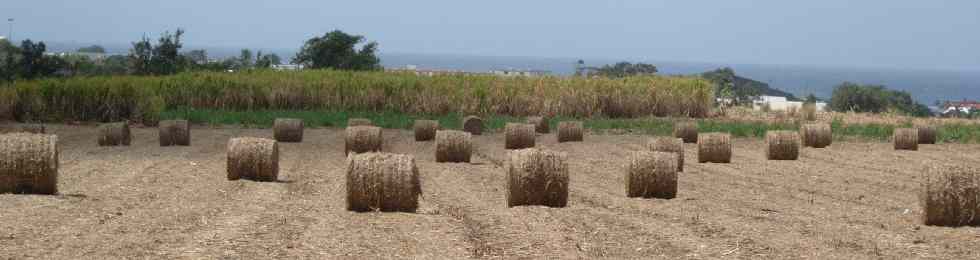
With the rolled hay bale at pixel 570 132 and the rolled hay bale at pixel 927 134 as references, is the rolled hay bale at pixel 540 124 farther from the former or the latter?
the rolled hay bale at pixel 927 134

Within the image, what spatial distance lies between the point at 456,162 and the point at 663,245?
997 centimetres

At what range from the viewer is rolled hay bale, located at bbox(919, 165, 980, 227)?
12.2m

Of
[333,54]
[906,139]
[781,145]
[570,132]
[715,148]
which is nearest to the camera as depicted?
[715,148]

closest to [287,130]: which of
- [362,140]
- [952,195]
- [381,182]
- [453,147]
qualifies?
[362,140]

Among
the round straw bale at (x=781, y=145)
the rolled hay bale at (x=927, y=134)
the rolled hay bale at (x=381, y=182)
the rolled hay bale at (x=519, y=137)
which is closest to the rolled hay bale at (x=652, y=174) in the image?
the rolled hay bale at (x=381, y=182)

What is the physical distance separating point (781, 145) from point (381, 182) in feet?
36.0

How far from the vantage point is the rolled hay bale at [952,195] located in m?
12.2

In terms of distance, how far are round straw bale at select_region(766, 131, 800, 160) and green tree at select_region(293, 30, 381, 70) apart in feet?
138

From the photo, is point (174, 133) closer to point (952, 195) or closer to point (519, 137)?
point (519, 137)

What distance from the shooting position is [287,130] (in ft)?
83.5

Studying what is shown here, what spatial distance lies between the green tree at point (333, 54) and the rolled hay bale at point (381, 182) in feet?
165

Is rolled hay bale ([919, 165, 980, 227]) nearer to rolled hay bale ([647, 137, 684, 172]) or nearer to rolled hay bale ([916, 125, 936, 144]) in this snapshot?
rolled hay bale ([647, 137, 684, 172])

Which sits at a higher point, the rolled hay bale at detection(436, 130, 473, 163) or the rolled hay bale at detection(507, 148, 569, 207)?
the rolled hay bale at detection(507, 148, 569, 207)

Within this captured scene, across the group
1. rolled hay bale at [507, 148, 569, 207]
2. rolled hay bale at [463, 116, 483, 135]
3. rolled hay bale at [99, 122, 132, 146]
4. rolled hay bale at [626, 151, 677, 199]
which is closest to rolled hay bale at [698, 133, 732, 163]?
rolled hay bale at [626, 151, 677, 199]
